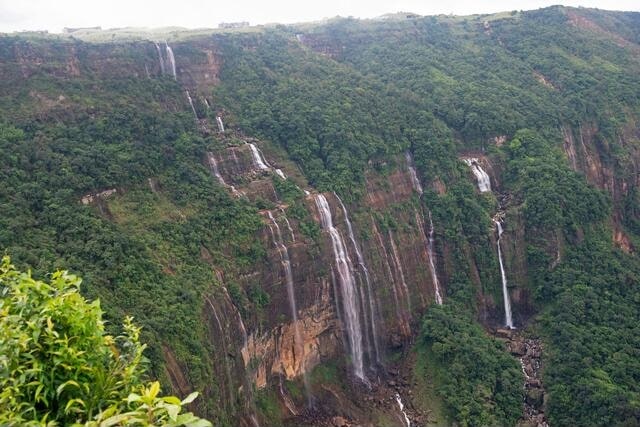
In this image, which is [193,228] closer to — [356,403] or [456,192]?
[356,403]

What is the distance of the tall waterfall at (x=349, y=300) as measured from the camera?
25.9 metres

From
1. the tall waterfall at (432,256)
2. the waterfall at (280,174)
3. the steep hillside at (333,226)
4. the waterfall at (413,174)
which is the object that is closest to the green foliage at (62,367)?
the steep hillside at (333,226)

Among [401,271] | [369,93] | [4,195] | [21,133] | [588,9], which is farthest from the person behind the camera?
[588,9]

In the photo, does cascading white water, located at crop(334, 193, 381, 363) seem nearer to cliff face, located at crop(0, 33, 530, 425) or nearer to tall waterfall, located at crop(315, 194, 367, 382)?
cliff face, located at crop(0, 33, 530, 425)

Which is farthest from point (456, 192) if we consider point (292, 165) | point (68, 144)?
point (68, 144)

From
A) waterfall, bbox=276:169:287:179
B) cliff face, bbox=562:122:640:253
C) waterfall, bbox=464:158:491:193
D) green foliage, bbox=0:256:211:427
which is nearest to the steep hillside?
waterfall, bbox=276:169:287:179

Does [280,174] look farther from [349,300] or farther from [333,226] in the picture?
[349,300]

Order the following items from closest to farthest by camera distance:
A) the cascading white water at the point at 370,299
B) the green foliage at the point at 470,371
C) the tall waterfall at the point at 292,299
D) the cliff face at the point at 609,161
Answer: the green foliage at the point at 470,371 < the tall waterfall at the point at 292,299 < the cascading white water at the point at 370,299 < the cliff face at the point at 609,161

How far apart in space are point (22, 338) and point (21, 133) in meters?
22.7

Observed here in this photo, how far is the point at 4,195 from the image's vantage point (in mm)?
19578

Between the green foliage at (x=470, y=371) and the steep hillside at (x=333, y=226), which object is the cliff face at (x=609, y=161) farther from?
the green foliage at (x=470, y=371)

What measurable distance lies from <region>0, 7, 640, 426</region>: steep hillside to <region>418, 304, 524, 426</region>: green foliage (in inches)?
4.1

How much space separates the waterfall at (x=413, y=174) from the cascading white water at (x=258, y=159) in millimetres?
8865

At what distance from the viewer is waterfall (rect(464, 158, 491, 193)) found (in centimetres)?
3344
